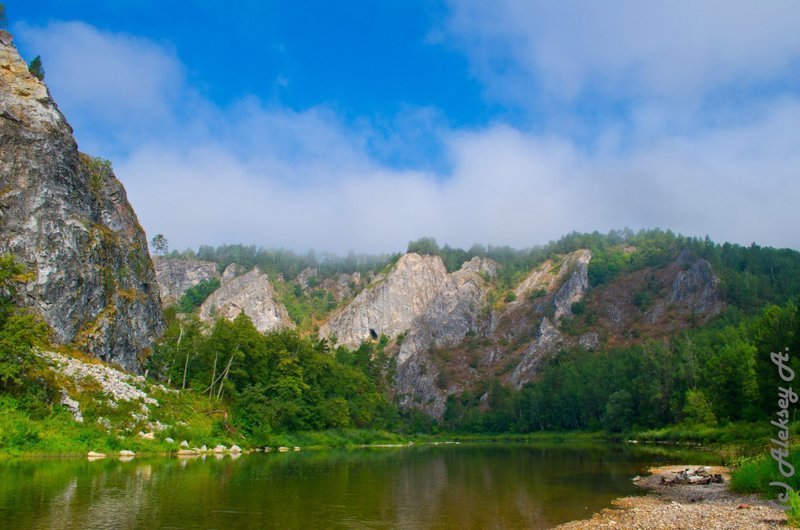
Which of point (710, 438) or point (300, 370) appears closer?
point (710, 438)

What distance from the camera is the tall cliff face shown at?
193 feet

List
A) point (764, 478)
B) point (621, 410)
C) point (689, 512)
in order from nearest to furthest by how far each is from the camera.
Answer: point (689, 512)
point (764, 478)
point (621, 410)

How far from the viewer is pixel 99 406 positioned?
45500 millimetres

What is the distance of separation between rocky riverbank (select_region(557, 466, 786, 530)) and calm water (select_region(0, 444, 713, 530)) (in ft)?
4.68

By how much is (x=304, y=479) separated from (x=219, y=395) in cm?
3781

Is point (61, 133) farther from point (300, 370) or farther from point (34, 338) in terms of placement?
point (300, 370)

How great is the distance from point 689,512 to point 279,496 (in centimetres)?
1781

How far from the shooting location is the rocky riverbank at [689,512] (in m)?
18.8

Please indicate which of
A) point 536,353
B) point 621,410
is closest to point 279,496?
point 621,410

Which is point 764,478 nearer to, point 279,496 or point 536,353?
point 279,496

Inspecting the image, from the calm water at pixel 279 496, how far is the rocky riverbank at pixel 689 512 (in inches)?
56.2

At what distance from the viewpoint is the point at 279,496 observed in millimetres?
26297

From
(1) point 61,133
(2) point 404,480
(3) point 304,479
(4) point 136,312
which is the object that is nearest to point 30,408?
(3) point 304,479

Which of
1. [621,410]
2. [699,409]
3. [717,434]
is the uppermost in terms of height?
[699,409]
